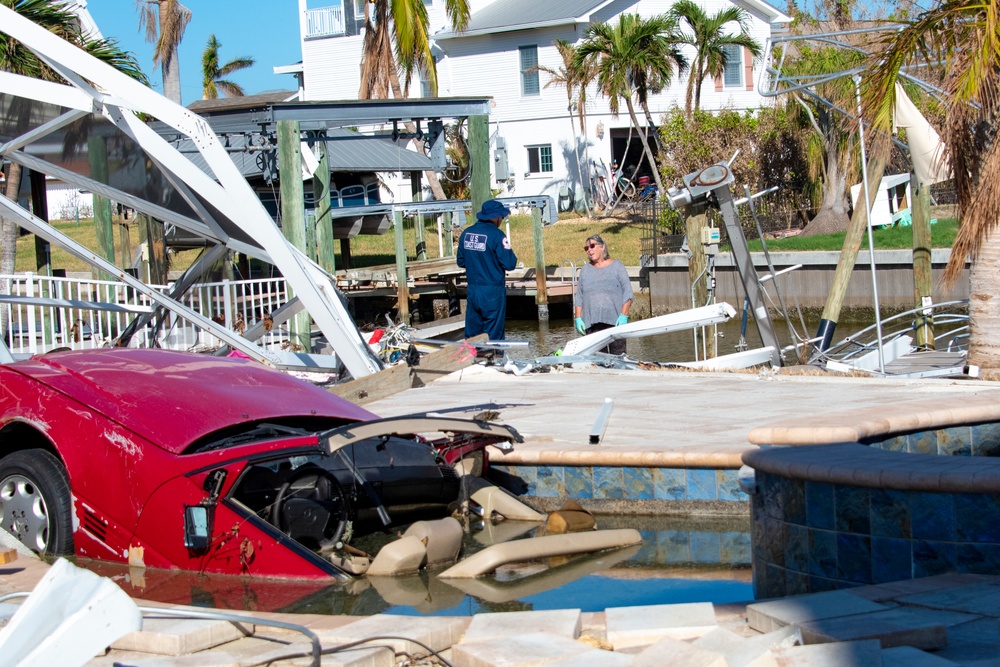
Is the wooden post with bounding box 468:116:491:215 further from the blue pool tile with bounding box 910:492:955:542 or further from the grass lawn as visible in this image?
the blue pool tile with bounding box 910:492:955:542

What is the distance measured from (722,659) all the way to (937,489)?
1422 millimetres

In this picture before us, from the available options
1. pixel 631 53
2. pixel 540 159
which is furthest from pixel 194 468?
pixel 540 159

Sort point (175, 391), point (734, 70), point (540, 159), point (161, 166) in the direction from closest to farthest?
point (175, 391)
point (161, 166)
point (734, 70)
point (540, 159)

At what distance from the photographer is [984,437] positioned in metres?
6.28

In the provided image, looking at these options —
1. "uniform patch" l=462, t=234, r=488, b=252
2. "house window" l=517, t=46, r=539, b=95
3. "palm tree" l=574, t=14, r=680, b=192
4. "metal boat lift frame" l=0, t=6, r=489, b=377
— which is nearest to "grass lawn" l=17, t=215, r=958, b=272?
"palm tree" l=574, t=14, r=680, b=192

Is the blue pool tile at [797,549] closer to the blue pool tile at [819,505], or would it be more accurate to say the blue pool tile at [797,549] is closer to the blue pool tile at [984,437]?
the blue pool tile at [819,505]

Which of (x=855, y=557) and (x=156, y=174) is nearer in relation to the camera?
(x=855, y=557)

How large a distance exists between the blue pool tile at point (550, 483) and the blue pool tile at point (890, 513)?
3.39 meters

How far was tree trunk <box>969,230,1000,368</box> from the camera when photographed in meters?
10.8

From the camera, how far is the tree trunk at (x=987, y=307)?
35.5ft

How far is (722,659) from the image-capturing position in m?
3.54

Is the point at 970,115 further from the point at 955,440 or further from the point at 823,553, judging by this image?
the point at 823,553

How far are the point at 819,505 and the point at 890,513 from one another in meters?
0.31

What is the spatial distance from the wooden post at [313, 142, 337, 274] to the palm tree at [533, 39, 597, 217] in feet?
50.5
